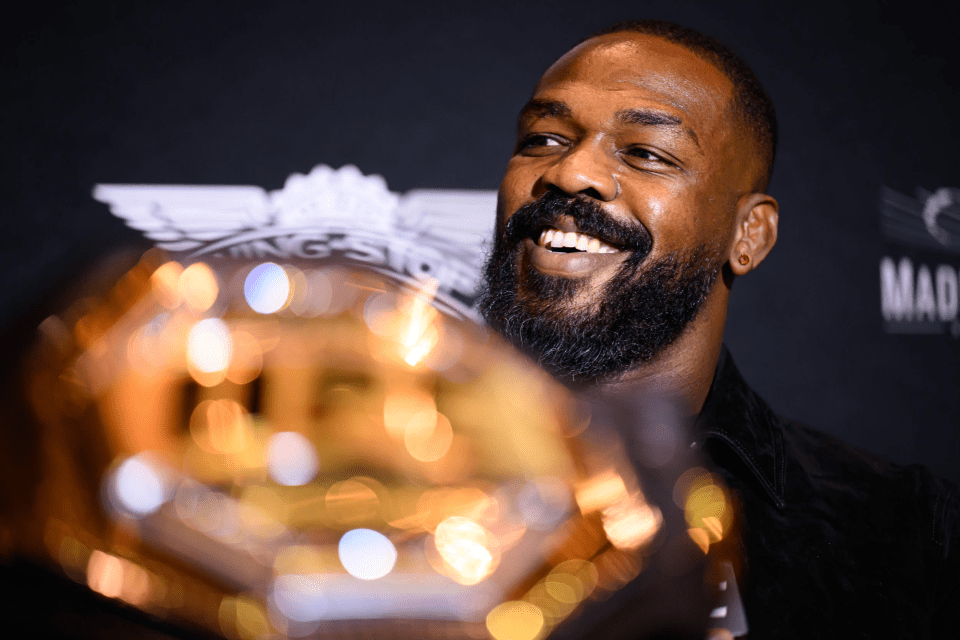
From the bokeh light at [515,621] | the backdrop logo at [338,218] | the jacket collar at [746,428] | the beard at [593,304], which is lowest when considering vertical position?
the bokeh light at [515,621]

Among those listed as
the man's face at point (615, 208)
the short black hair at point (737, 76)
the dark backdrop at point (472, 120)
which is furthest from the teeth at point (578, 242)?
the dark backdrop at point (472, 120)

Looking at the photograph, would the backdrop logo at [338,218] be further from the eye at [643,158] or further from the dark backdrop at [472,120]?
the eye at [643,158]

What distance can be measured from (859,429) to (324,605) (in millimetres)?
1215

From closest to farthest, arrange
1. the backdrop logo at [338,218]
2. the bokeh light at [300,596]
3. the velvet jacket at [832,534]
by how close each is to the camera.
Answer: the bokeh light at [300,596], the velvet jacket at [832,534], the backdrop logo at [338,218]

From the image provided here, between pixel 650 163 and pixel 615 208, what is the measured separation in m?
0.07

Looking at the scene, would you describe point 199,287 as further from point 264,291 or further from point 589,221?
point 589,221

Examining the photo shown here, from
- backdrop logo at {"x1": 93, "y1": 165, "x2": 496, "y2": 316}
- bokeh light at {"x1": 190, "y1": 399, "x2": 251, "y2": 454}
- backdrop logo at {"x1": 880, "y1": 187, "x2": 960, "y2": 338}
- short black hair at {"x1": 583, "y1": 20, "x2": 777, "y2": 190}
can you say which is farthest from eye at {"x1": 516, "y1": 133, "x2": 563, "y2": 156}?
backdrop logo at {"x1": 880, "y1": 187, "x2": 960, "y2": 338}

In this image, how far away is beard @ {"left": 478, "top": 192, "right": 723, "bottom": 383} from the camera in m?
0.58

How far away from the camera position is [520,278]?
0.62 m

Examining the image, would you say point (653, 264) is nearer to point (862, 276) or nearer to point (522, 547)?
point (522, 547)

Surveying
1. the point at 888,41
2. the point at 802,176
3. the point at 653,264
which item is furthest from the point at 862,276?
the point at 653,264

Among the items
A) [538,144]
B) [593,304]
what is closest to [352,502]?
[593,304]

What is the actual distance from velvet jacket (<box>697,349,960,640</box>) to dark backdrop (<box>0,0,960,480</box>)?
0.52 m

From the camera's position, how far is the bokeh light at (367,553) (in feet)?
0.61
